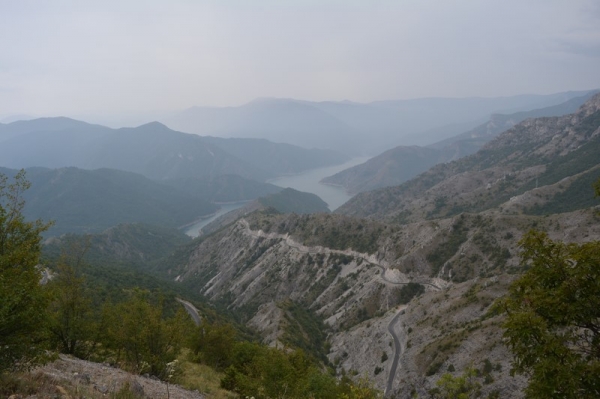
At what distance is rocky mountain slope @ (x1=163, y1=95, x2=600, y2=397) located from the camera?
1558 inches

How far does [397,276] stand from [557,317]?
66.7 metres

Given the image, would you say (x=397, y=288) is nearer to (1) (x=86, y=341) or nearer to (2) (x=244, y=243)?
(1) (x=86, y=341)

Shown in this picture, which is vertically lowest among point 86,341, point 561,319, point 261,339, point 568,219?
point 261,339

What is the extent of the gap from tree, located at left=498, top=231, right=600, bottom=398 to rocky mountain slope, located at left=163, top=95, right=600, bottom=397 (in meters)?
4.53

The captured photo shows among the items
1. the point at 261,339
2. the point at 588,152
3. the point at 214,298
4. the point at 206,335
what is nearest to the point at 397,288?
the point at 261,339

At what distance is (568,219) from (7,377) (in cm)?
7604

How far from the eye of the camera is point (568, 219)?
6325 centimetres

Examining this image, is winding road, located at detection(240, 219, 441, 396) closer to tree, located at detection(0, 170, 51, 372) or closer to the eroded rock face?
the eroded rock face

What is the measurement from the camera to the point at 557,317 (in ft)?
30.7

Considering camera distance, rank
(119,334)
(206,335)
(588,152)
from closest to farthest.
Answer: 1. (119,334)
2. (206,335)
3. (588,152)

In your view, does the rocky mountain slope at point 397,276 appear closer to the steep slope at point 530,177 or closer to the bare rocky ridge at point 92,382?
the steep slope at point 530,177

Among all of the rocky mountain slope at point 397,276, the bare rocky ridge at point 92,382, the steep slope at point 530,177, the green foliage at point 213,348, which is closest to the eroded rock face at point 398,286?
the rocky mountain slope at point 397,276

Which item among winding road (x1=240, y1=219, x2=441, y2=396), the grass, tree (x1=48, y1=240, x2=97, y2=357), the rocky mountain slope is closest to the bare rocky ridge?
the grass

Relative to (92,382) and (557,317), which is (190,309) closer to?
(92,382)
